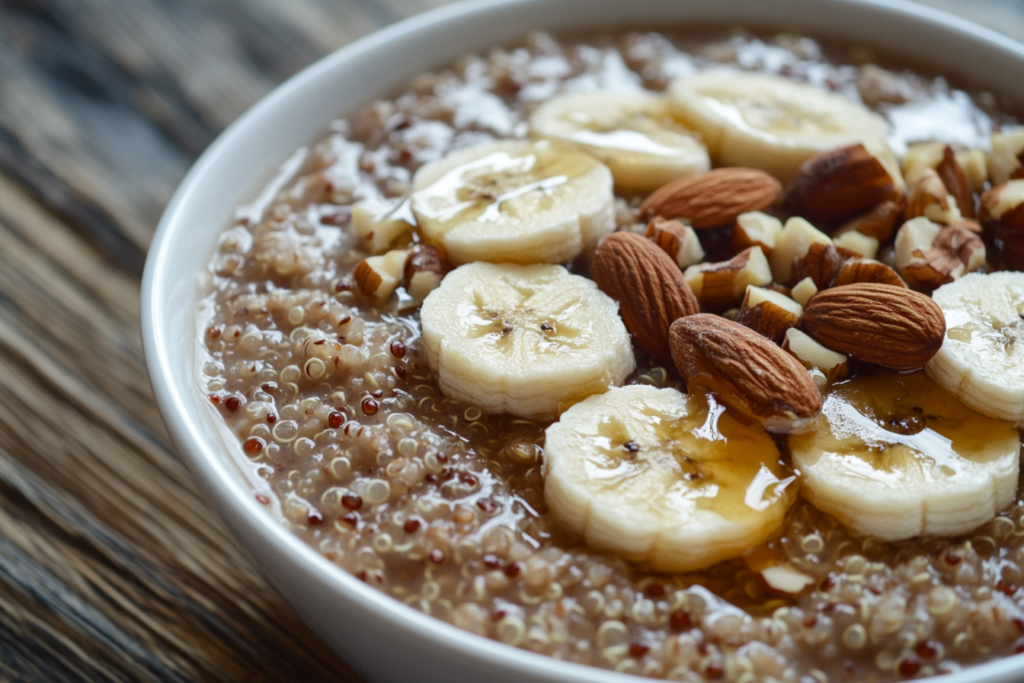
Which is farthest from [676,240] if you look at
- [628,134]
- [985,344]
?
[985,344]

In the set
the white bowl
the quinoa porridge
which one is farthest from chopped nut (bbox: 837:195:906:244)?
the white bowl

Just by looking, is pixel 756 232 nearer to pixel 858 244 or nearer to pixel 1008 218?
pixel 858 244

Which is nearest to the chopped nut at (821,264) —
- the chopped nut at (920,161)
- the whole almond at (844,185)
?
the whole almond at (844,185)

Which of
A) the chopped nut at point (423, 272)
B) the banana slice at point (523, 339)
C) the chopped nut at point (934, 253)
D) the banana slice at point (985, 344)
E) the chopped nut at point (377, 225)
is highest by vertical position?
the chopped nut at point (377, 225)

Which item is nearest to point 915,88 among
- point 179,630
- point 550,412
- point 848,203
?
point 848,203

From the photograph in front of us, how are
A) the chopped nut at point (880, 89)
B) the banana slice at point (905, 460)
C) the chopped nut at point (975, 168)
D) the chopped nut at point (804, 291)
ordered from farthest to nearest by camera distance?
1. the chopped nut at point (880, 89)
2. the chopped nut at point (975, 168)
3. the chopped nut at point (804, 291)
4. the banana slice at point (905, 460)

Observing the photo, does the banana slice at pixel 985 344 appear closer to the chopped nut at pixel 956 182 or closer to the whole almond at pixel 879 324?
the whole almond at pixel 879 324

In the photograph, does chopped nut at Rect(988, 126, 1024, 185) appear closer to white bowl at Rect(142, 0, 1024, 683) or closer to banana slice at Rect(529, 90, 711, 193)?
white bowl at Rect(142, 0, 1024, 683)
